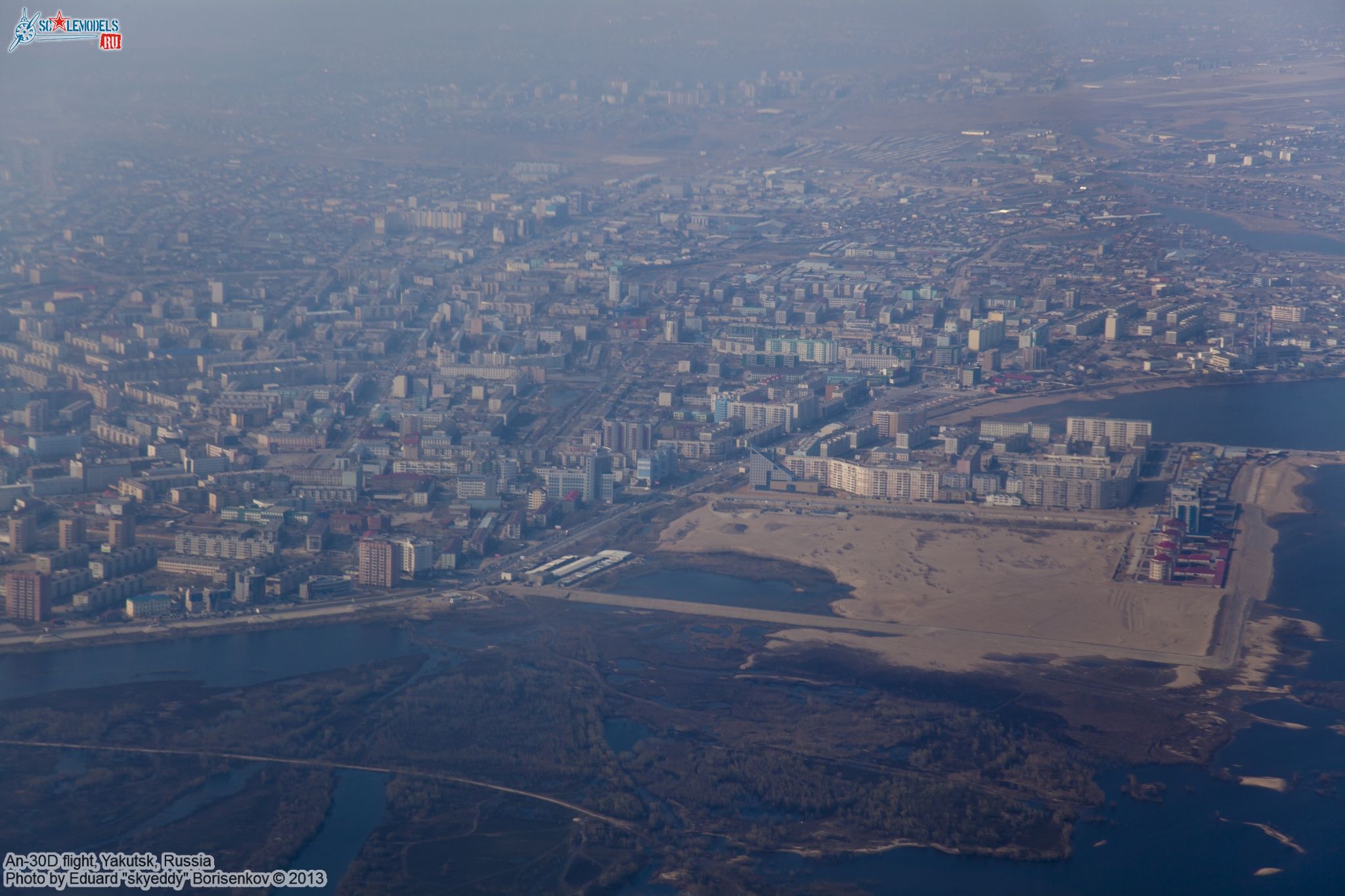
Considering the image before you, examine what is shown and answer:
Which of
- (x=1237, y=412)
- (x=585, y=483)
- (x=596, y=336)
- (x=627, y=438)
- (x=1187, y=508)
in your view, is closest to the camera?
(x=1187, y=508)

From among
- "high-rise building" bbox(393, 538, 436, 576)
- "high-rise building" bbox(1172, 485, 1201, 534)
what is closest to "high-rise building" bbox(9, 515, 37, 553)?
"high-rise building" bbox(393, 538, 436, 576)

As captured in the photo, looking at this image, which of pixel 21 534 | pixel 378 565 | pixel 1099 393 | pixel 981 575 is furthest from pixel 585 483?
pixel 1099 393

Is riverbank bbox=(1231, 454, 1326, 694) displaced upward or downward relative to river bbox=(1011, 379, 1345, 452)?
downward

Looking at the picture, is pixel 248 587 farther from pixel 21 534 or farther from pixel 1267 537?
pixel 1267 537

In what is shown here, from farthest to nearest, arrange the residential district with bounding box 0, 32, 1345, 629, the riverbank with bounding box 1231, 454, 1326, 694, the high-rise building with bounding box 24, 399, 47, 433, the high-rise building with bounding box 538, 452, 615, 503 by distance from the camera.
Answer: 1. the high-rise building with bounding box 24, 399, 47, 433
2. the high-rise building with bounding box 538, 452, 615, 503
3. the residential district with bounding box 0, 32, 1345, 629
4. the riverbank with bounding box 1231, 454, 1326, 694

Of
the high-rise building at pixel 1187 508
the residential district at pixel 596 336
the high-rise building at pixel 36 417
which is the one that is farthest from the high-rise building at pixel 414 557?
the high-rise building at pixel 1187 508

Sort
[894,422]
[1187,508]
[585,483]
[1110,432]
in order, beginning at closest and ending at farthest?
[1187,508]
[585,483]
[1110,432]
[894,422]

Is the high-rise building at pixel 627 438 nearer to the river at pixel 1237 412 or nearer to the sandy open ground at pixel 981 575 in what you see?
the sandy open ground at pixel 981 575

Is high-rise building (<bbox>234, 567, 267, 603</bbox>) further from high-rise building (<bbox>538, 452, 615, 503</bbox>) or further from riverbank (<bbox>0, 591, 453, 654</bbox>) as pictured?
high-rise building (<bbox>538, 452, 615, 503</bbox>)
